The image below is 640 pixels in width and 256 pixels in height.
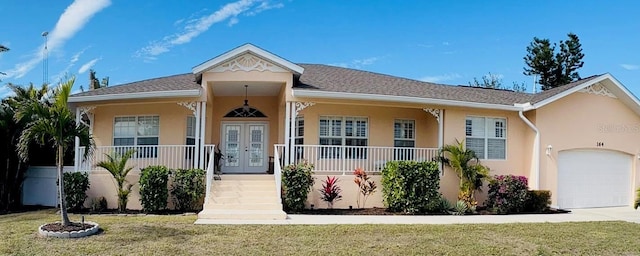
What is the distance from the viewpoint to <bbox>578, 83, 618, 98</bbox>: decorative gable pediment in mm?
15279

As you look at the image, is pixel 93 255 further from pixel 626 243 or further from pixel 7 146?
pixel 626 243

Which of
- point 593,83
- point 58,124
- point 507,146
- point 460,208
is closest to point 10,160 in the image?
point 58,124

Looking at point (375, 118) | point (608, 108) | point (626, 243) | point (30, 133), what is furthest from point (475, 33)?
point (30, 133)

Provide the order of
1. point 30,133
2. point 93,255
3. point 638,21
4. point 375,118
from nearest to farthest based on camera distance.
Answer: point 93,255 → point 30,133 → point 375,118 → point 638,21

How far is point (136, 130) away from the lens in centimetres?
1428

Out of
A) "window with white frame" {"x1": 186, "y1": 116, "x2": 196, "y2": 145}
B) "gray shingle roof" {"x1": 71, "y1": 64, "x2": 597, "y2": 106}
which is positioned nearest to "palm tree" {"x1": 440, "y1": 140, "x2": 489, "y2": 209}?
"gray shingle roof" {"x1": 71, "y1": 64, "x2": 597, "y2": 106}

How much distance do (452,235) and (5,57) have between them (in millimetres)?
17009

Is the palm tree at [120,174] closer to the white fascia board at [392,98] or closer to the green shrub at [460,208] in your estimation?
the white fascia board at [392,98]

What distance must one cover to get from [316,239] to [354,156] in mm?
6325

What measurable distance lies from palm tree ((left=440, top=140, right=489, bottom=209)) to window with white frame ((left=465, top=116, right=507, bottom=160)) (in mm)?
1043

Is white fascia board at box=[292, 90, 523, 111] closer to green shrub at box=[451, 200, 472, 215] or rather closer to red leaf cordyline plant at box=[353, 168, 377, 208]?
red leaf cordyline plant at box=[353, 168, 377, 208]

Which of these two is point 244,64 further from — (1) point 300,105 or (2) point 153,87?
(2) point 153,87

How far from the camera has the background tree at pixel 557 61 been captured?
3103 cm

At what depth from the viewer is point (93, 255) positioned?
696 cm
